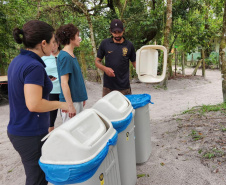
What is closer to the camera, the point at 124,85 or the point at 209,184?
the point at 209,184

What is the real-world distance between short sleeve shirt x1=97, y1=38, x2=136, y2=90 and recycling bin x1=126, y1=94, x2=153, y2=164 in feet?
1.59

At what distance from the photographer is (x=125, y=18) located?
27.6 ft

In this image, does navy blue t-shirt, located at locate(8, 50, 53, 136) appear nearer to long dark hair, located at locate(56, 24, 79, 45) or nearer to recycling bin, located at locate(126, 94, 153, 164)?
long dark hair, located at locate(56, 24, 79, 45)

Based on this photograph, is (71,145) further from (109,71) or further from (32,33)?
(109,71)

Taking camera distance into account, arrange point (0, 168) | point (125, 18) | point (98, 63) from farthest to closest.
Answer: point (125, 18)
point (98, 63)
point (0, 168)

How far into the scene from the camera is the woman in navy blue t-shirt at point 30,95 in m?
1.27

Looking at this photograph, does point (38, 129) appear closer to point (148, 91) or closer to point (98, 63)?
point (98, 63)

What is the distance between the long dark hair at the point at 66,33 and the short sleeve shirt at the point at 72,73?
6.5 inches

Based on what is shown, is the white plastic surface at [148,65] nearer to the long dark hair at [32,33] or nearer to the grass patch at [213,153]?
the grass patch at [213,153]

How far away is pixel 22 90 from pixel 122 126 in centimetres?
89

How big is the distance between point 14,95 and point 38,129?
0.29m

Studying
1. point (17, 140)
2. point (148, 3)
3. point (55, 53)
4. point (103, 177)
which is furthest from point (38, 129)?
point (148, 3)

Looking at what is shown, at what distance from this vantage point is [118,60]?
2977mm

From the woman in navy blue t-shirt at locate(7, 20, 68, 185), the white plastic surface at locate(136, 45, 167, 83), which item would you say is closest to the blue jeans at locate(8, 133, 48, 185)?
the woman in navy blue t-shirt at locate(7, 20, 68, 185)
